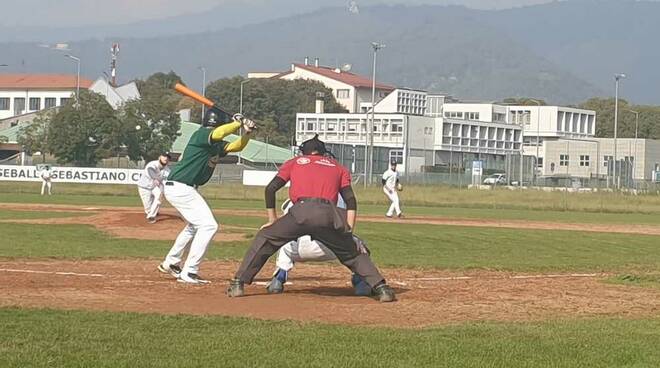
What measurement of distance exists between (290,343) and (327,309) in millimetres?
2681

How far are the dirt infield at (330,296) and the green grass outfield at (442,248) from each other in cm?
269

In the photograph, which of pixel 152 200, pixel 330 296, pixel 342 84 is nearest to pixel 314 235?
pixel 330 296

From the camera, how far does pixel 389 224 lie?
33.0 meters

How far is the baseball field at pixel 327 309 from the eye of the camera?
8781 mm

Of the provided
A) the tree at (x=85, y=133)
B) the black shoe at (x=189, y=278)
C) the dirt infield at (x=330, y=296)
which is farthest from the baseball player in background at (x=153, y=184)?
the tree at (x=85, y=133)

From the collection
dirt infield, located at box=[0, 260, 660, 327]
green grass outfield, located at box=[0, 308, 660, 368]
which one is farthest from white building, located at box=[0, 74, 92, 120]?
green grass outfield, located at box=[0, 308, 660, 368]

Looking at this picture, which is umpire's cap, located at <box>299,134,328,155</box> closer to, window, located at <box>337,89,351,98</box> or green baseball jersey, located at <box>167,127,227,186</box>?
green baseball jersey, located at <box>167,127,227,186</box>

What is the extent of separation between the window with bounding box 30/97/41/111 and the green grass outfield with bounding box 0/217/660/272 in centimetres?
11438

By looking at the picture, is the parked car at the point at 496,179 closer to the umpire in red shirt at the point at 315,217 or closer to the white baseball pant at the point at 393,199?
the white baseball pant at the point at 393,199

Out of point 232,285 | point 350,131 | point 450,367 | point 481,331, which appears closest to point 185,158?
point 232,285

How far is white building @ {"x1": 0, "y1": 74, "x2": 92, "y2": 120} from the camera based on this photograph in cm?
13812

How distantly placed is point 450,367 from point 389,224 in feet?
80.8

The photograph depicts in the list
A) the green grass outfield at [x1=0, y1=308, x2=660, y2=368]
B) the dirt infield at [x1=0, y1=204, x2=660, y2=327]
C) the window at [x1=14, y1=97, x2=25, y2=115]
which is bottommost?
the dirt infield at [x1=0, y1=204, x2=660, y2=327]

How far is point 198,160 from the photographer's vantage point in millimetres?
14000
